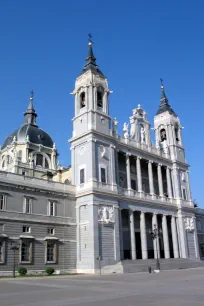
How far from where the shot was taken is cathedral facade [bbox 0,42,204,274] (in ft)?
128

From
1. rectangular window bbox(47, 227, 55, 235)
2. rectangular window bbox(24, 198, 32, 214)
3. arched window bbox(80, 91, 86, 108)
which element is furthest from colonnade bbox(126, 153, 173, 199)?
rectangular window bbox(24, 198, 32, 214)

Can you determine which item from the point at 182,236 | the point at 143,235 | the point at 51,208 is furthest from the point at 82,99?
the point at 182,236

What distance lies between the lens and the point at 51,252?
40688 mm

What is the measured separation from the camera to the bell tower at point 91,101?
156 ft

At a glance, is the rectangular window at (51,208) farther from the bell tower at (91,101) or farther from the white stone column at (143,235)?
the white stone column at (143,235)

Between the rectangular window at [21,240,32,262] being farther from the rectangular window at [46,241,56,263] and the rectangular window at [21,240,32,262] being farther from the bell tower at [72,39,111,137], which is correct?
the bell tower at [72,39,111,137]

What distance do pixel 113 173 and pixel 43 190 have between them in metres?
10.9

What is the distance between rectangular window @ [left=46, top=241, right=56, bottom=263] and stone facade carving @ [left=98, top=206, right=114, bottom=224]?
22.0 feet

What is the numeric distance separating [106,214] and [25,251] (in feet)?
37.8

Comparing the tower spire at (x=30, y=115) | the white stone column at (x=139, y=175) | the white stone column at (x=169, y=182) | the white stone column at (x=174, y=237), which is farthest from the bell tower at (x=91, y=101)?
the tower spire at (x=30, y=115)

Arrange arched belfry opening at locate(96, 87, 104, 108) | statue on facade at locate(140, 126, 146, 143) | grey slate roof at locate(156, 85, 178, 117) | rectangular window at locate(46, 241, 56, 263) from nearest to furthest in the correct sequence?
rectangular window at locate(46, 241, 56, 263), arched belfry opening at locate(96, 87, 104, 108), statue on facade at locate(140, 126, 146, 143), grey slate roof at locate(156, 85, 178, 117)

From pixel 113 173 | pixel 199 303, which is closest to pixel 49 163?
pixel 113 173

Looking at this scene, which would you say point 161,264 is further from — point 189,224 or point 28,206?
point 28,206

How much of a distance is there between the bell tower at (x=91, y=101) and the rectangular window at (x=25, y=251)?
56.4 feet
